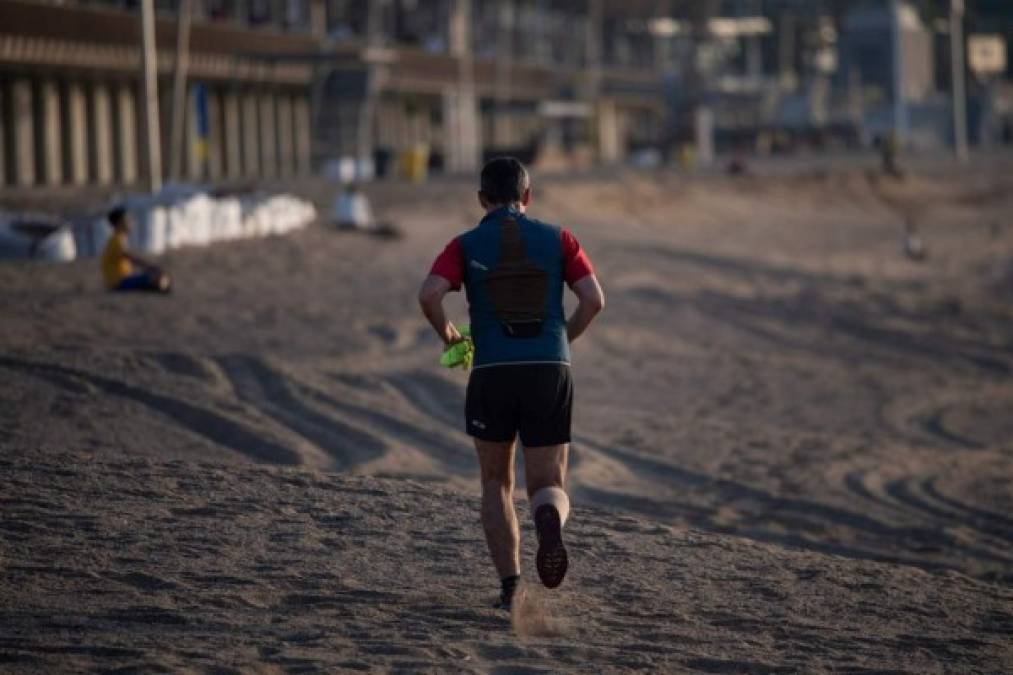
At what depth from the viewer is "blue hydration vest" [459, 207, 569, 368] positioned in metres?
6.96

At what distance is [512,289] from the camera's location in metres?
6.98

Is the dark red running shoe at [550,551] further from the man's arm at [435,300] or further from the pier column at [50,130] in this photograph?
the pier column at [50,130]

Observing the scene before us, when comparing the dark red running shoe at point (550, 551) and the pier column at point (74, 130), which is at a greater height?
the pier column at point (74, 130)

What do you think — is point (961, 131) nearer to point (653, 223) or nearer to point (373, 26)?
point (373, 26)

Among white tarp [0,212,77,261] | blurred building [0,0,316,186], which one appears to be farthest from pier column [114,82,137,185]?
white tarp [0,212,77,261]

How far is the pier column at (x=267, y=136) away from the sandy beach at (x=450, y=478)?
28223 mm

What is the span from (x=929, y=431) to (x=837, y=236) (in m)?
29.0

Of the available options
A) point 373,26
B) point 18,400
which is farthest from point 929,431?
point 373,26

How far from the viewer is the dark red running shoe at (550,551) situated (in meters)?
6.79

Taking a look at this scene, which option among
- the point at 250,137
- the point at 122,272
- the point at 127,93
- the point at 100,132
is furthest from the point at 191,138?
the point at 122,272

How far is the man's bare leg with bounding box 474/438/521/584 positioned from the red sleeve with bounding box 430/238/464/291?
61cm

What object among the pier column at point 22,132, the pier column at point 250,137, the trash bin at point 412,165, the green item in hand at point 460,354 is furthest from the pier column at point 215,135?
the green item in hand at point 460,354

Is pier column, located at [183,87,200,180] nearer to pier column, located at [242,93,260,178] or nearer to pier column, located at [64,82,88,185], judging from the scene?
pier column, located at [64,82,88,185]

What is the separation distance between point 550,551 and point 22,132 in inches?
1465
